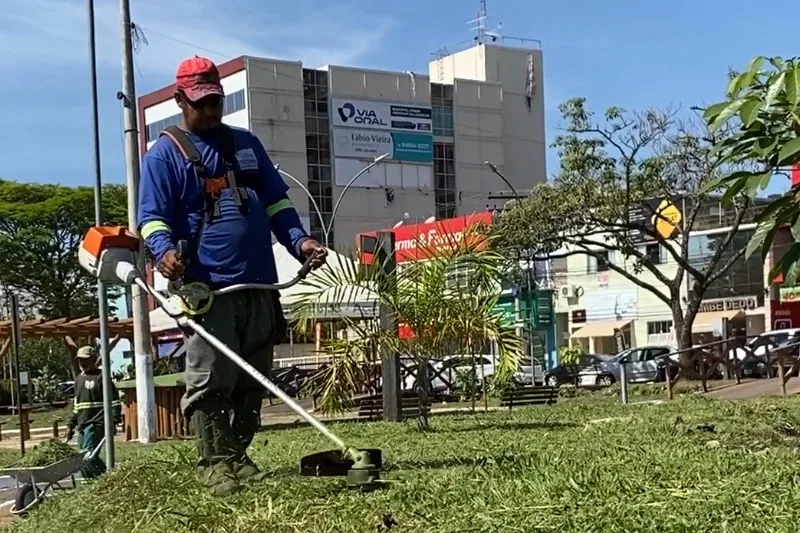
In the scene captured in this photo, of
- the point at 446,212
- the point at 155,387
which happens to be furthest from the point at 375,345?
the point at 446,212

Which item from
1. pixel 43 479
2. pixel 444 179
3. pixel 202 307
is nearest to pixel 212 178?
pixel 202 307

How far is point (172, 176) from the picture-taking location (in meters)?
4.86

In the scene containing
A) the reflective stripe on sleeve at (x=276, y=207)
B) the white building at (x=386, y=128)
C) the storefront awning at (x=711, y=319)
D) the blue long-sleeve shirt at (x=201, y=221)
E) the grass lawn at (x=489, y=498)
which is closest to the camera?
the grass lawn at (x=489, y=498)

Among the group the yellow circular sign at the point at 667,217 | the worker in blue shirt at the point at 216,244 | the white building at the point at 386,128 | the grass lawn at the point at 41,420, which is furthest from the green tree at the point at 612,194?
the white building at the point at 386,128

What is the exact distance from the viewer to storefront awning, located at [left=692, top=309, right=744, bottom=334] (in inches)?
1956

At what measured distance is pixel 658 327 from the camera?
54.8m

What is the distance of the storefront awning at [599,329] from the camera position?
55.3 metres

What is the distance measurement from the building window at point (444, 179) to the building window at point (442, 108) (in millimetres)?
1111

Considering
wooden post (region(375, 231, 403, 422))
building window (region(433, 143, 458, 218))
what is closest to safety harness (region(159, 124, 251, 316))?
wooden post (region(375, 231, 403, 422))

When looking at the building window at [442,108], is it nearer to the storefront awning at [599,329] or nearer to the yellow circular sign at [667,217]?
the storefront awning at [599,329]

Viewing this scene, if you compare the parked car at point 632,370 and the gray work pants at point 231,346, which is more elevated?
the gray work pants at point 231,346

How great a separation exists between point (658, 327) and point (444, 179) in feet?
92.8

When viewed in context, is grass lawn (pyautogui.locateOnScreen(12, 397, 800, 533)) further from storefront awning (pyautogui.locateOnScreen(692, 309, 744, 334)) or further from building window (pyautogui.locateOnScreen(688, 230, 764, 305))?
storefront awning (pyautogui.locateOnScreen(692, 309, 744, 334))

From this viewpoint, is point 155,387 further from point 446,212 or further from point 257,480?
point 446,212
